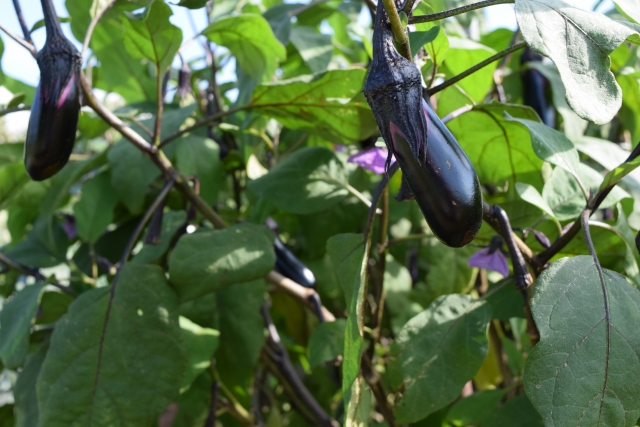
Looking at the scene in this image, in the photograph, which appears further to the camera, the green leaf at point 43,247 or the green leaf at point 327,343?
the green leaf at point 43,247

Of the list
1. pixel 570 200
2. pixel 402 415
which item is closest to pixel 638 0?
pixel 570 200

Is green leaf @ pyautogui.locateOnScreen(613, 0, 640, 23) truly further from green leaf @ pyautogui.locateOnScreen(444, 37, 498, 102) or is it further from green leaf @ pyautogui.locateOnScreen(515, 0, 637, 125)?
green leaf @ pyautogui.locateOnScreen(444, 37, 498, 102)

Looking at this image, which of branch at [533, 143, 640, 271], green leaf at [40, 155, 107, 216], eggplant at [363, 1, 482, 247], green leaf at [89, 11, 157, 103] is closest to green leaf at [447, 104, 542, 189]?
branch at [533, 143, 640, 271]

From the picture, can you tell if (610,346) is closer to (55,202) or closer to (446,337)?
(446,337)

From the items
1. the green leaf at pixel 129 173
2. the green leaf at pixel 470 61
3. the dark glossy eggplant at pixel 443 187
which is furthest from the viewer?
the green leaf at pixel 129 173

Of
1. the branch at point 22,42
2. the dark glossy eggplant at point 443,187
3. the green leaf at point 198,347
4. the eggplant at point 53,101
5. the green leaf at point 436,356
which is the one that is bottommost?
the green leaf at point 198,347

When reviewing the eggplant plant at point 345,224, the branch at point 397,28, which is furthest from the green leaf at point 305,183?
the branch at point 397,28

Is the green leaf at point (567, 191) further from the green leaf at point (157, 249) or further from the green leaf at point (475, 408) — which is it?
the green leaf at point (157, 249)
